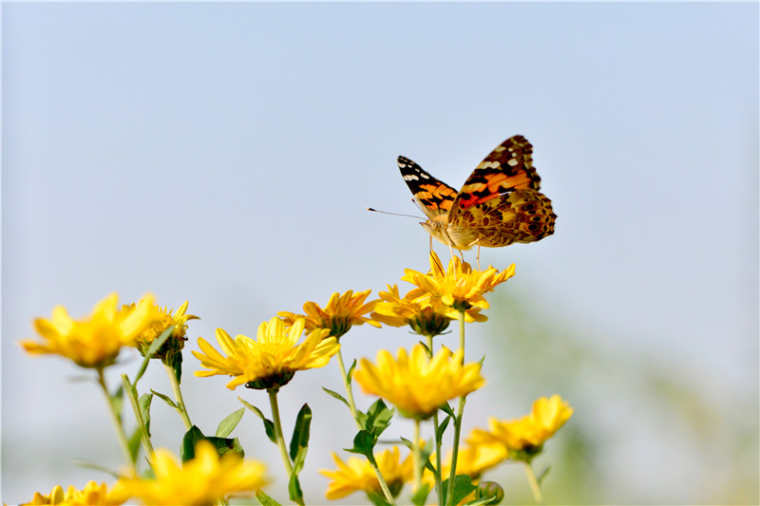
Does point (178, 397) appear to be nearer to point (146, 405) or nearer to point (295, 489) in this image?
point (146, 405)

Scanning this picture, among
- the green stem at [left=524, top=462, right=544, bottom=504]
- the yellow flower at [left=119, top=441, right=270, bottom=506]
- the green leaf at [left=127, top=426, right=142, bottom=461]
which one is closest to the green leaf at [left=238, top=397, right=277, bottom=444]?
the green leaf at [left=127, top=426, right=142, bottom=461]

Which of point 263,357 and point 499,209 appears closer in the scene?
point 263,357

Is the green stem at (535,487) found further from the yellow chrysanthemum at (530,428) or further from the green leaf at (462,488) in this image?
the green leaf at (462,488)

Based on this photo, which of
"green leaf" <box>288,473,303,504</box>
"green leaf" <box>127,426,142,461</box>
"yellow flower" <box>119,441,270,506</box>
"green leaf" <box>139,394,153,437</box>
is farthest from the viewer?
"green leaf" <box>139,394,153,437</box>

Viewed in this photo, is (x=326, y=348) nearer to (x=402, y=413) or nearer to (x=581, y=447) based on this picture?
(x=402, y=413)

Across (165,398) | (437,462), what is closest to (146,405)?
(165,398)

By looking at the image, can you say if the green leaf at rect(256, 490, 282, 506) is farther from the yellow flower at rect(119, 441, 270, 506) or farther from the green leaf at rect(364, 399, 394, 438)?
the yellow flower at rect(119, 441, 270, 506)
